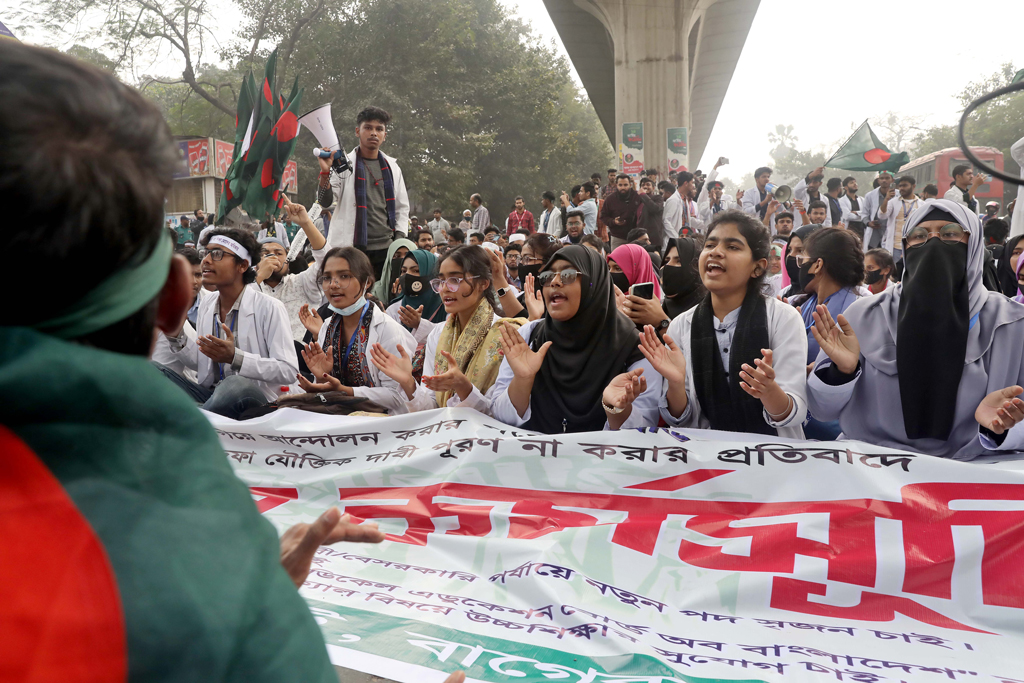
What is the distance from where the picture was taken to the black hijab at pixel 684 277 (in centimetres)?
407

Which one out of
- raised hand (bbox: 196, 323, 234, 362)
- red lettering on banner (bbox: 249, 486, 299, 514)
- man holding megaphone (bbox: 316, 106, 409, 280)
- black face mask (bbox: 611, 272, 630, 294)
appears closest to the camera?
red lettering on banner (bbox: 249, 486, 299, 514)

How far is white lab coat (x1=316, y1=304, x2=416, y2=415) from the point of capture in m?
3.98

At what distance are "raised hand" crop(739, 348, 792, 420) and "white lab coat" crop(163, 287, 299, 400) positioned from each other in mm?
2562

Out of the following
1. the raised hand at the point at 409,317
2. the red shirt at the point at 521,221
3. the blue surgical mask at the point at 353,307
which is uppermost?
the red shirt at the point at 521,221

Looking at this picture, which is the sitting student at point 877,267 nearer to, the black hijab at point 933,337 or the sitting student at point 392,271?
the black hijab at point 933,337

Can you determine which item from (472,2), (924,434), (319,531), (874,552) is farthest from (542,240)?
(472,2)

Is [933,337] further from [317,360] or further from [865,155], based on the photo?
[865,155]

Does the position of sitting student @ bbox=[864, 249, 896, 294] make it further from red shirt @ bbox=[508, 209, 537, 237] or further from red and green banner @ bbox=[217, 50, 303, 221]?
red shirt @ bbox=[508, 209, 537, 237]

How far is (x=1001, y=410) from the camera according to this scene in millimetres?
2533

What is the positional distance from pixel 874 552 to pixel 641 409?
1.14 m

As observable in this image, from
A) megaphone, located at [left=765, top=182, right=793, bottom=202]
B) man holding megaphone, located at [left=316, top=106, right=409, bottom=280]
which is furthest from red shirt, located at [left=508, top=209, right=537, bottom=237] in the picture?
man holding megaphone, located at [left=316, top=106, right=409, bottom=280]

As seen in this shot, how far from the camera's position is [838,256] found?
409 cm

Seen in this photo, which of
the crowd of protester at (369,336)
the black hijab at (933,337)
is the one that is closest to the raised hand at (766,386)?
the crowd of protester at (369,336)

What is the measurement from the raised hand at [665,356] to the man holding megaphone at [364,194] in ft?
10.9
